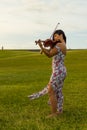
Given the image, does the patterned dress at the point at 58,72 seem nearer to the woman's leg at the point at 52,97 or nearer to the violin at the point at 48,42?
the woman's leg at the point at 52,97

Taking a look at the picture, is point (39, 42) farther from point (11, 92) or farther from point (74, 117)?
point (11, 92)

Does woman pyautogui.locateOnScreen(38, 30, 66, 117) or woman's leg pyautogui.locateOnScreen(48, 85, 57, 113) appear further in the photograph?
woman's leg pyautogui.locateOnScreen(48, 85, 57, 113)

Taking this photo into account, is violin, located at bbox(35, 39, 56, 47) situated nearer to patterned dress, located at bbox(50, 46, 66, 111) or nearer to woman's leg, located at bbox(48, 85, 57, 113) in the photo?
patterned dress, located at bbox(50, 46, 66, 111)

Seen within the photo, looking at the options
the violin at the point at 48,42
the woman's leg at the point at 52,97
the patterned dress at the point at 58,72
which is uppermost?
the violin at the point at 48,42

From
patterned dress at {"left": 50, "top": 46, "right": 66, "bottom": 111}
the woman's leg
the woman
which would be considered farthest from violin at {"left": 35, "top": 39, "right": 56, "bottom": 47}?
the woman's leg

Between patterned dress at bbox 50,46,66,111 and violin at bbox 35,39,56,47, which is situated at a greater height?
violin at bbox 35,39,56,47

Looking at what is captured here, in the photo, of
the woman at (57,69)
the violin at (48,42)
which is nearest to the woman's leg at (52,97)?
the woman at (57,69)

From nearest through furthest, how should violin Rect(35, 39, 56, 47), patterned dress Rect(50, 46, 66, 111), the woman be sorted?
violin Rect(35, 39, 56, 47) → the woman → patterned dress Rect(50, 46, 66, 111)

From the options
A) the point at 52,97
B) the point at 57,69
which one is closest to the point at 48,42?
the point at 57,69

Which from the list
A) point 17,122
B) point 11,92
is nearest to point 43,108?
point 17,122

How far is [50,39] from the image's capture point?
11961 millimetres

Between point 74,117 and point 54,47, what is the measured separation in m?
1.93

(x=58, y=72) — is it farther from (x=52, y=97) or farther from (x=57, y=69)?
(x=52, y=97)

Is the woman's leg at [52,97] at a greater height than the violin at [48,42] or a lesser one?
lesser
